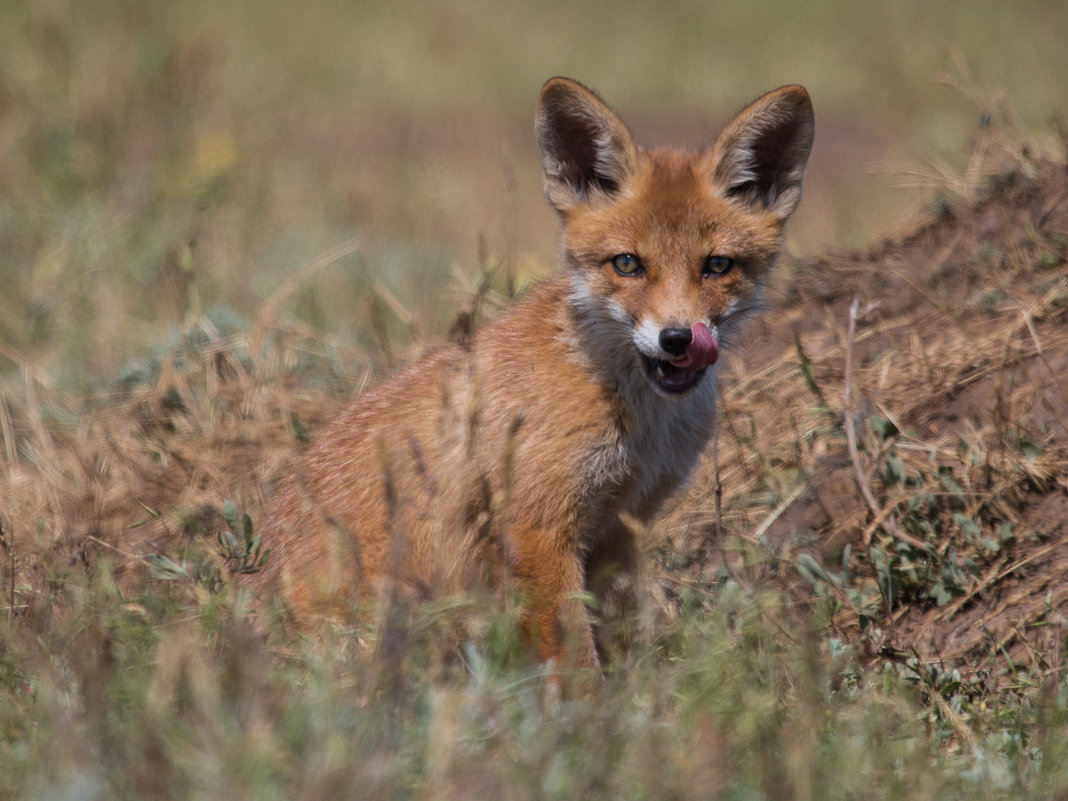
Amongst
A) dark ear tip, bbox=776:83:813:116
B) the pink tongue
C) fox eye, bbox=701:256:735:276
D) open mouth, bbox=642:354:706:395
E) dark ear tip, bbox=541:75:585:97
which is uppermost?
dark ear tip, bbox=541:75:585:97

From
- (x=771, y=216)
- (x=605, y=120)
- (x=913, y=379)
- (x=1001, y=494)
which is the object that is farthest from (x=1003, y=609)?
(x=605, y=120)

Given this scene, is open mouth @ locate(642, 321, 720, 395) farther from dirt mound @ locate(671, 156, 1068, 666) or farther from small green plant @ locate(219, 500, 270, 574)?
small green plant @ locate(219, 500, 270, 574)

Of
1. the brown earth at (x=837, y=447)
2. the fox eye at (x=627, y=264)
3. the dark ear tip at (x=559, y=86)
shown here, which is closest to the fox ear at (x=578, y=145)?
the dark ear tip at (x=559, y=86)

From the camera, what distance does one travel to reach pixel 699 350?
3805mm

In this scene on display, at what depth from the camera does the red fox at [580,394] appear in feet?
12.7

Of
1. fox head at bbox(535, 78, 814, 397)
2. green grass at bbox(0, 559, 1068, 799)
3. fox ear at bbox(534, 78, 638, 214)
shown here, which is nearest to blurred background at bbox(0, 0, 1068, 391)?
fox ear at bbox(534, 78, 638, 214)

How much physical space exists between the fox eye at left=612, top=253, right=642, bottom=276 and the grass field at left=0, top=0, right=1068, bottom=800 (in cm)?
56

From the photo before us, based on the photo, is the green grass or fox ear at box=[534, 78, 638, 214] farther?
fox ear at box=[534, 78, 638, 214]

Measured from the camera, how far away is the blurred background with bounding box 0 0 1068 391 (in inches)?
305

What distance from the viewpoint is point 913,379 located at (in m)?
5.37

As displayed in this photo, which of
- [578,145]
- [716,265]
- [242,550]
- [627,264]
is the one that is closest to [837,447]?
[716,265]

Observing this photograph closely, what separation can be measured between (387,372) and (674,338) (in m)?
2.42

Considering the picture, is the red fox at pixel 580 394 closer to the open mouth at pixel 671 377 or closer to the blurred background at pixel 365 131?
the open mouth at pixel 671 377

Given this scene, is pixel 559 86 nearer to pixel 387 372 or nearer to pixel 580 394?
pixel 580 394
